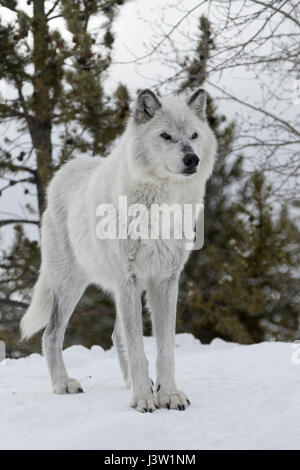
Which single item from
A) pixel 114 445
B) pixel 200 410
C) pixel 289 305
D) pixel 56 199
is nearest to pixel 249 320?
pixel 289 305

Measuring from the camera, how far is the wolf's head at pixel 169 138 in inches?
146

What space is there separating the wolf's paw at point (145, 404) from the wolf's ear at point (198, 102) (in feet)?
6.55

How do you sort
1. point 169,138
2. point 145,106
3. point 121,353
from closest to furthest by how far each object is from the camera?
point 169,138 → point 145,106 → point 121,353

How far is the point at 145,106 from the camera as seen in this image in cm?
395

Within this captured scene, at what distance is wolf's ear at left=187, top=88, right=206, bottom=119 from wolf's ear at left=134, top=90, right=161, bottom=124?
0.29 meters

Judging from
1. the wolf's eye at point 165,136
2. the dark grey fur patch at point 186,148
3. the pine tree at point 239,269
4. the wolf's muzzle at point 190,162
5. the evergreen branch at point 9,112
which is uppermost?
the evergreen branch at point 9,112

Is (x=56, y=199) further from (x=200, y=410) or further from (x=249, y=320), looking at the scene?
(x=249, y=320)

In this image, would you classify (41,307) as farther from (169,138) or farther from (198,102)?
(198,102)

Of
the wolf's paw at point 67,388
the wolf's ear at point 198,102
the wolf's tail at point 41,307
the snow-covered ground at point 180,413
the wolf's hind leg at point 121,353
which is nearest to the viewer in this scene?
the snow-covered ground at point 180,413

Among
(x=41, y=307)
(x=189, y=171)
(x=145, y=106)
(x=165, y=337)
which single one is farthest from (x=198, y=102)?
(x=41, y=307)

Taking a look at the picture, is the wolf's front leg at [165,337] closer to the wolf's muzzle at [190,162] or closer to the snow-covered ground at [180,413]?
the snow-covered ground at [180,413]

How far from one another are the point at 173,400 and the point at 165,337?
1.42ft

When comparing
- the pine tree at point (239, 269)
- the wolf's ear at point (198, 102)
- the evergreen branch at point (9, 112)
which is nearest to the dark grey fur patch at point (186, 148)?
the wolf's ear at point (198, 102)

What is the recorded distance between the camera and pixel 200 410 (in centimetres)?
378
